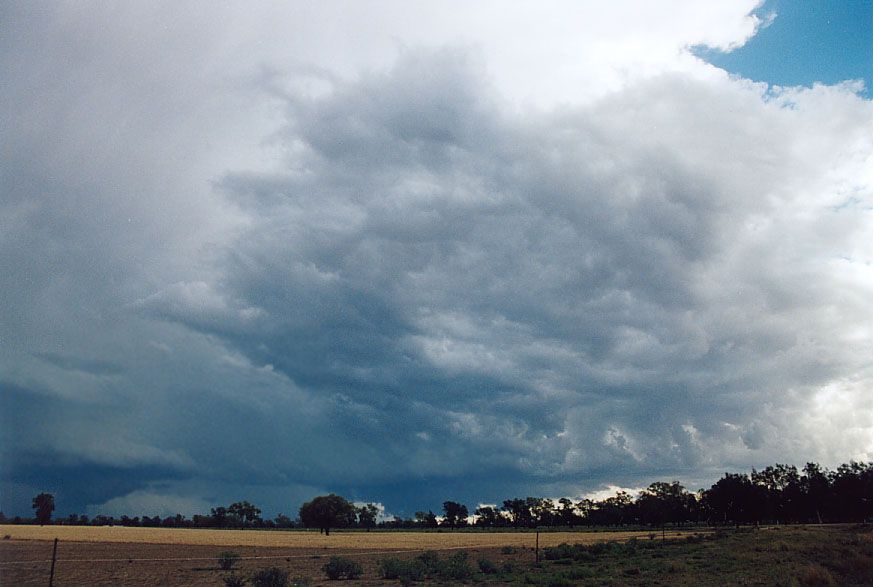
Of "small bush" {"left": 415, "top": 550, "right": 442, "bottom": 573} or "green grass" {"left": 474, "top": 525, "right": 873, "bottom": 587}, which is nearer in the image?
"green grass" {"left": 474, "top": 525, "right": 873, "bottom": 587}

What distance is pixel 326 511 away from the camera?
14362cm

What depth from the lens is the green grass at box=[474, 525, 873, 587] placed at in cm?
3662

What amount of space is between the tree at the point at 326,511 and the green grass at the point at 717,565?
Answer: 89.4m

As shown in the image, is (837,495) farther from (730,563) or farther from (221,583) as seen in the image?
(221,583)

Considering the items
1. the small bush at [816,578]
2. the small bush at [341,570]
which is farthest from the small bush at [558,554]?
the small bush at [816,578]

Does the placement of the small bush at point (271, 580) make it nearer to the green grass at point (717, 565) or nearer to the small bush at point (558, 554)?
the green grass at point (717, 565)

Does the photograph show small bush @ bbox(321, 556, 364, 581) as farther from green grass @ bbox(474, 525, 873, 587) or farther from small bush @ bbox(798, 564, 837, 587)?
small bush @ bbox(798, 564, 837, 587)

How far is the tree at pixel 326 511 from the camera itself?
144 meters

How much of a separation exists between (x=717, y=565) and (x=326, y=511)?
111962mm

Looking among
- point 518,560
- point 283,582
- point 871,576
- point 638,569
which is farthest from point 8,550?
point 871,576

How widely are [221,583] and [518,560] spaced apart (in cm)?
3087

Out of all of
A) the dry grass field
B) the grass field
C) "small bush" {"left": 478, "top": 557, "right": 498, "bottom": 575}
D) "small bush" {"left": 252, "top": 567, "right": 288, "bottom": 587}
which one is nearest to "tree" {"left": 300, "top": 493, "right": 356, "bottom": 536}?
the dry grass field

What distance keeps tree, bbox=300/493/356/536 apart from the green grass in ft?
293

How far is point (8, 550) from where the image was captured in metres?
61.5
